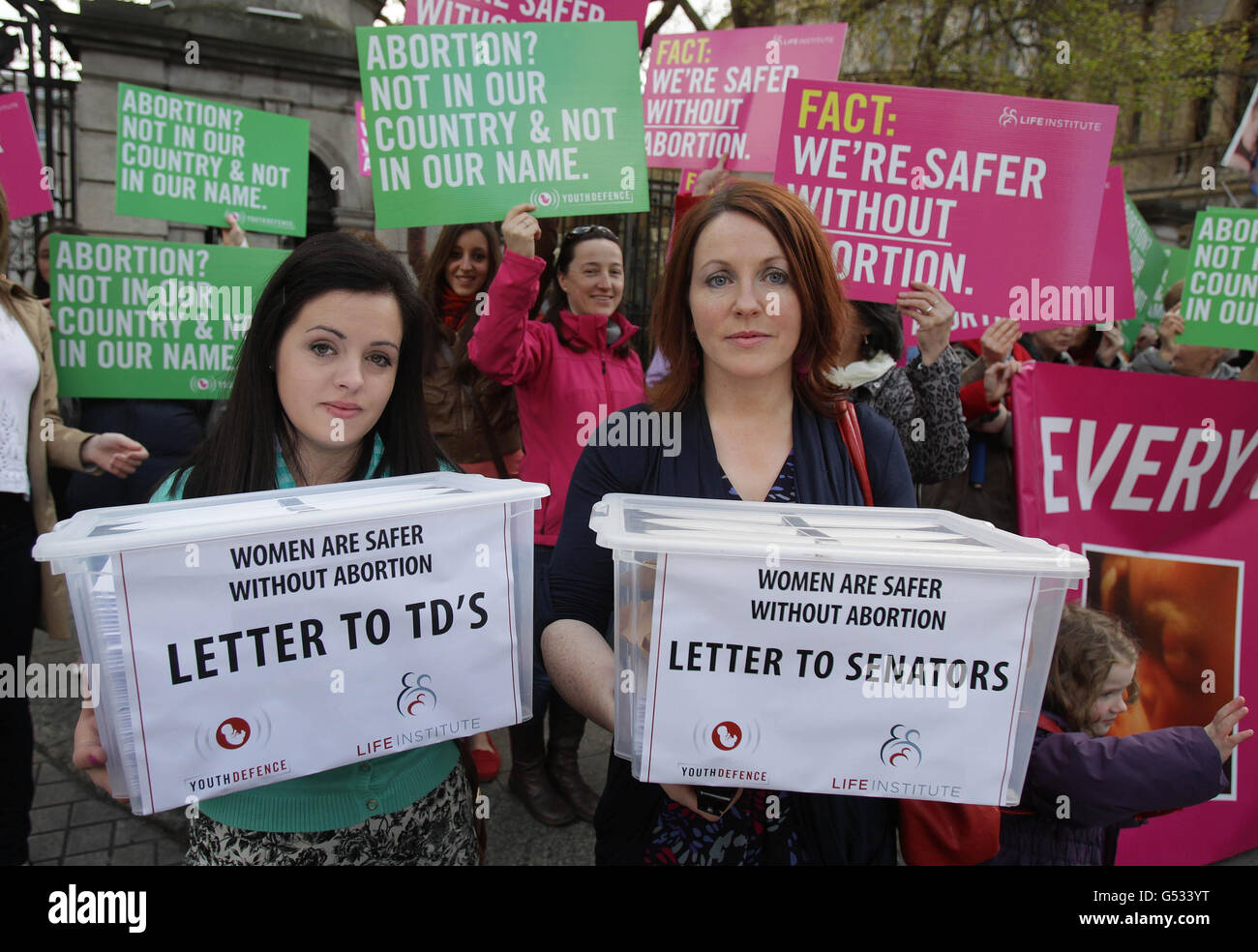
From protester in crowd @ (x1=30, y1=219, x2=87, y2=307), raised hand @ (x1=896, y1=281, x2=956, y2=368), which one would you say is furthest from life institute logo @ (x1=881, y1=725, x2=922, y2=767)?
protester in crowd @ (x1=30, y1=219, x2=87, y2=307)

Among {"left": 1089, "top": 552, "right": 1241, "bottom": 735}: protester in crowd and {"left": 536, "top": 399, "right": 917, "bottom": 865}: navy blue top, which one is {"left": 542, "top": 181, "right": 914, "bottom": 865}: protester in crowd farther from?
{"left": 1089, "top": 552, "right": 1241, "bottom": 735}: protester in crowd

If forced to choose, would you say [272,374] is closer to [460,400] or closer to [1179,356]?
[460,400]

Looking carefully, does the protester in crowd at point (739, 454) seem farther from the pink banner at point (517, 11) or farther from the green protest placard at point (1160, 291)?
the green protest placard at point (1160, 291)

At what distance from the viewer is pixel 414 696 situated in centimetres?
138

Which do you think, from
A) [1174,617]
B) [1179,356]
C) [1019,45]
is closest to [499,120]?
[1174,617]

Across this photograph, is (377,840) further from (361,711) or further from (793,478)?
(793,478)

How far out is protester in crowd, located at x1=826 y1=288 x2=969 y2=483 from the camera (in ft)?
8.90

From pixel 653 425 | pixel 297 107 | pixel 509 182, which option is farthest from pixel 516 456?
pixel 297 107

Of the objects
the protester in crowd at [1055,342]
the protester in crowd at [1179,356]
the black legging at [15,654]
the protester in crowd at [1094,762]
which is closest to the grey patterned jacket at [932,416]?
the protester in crowd at [1094,762]

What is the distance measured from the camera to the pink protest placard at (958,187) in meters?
2.98

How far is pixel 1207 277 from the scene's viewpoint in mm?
3844

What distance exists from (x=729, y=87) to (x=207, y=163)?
2.86 meters

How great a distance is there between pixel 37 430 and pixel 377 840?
75.8 inches

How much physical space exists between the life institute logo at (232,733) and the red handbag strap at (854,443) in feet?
3.85
